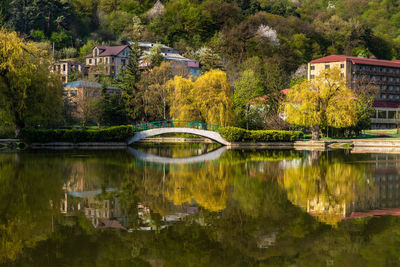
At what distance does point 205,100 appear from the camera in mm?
50125

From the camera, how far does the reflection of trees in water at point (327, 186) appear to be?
14.7m

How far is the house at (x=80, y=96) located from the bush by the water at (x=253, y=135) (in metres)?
20.7

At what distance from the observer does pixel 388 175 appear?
22500mm

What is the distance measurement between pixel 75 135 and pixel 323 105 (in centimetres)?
2450

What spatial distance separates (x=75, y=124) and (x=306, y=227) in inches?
2246

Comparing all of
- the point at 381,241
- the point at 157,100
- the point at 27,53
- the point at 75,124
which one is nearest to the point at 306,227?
the point at 381,241

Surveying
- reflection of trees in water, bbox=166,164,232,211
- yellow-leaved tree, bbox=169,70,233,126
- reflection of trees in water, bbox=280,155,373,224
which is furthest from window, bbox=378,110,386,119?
reflection of trees in water, bbox=166,164,232,211

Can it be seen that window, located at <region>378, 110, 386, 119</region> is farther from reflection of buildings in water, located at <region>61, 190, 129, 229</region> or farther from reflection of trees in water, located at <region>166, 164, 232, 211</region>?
reflection of buildings in water, located at <region>61, 190, 129, 229</region>

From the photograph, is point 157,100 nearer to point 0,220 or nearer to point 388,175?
point 388,175

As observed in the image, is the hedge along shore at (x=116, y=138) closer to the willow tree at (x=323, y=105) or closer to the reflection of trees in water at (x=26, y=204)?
the willow tree at (x=323, y=105)

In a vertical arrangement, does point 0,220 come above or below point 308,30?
below

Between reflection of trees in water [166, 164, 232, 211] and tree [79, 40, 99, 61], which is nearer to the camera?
reflection of trees in water [166, 164, 232, 211]

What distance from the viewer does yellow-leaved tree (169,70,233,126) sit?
4959 cm

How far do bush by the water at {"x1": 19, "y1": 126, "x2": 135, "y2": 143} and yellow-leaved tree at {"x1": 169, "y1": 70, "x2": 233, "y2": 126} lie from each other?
7.04m
